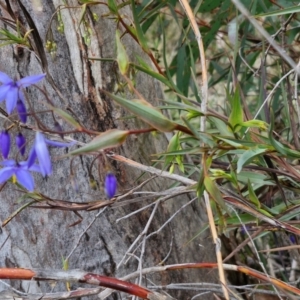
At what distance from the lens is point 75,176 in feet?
2.81

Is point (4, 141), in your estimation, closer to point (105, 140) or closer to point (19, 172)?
point (19, 172)

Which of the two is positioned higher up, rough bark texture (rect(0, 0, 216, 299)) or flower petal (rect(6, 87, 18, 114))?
flower petal (rect(6, 87, 18, 114))

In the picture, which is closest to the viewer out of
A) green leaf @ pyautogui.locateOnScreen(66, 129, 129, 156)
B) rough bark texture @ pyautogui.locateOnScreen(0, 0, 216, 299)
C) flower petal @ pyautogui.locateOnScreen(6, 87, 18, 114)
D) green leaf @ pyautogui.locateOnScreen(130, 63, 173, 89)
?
green leaf @ pyautogui.locateOnScreen(66, 129, 129, 156)

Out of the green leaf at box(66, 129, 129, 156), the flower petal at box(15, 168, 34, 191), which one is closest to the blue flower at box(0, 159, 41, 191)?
the flower petal at box(15, 168, 34, 191)

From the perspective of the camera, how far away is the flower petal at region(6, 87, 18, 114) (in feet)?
1.94

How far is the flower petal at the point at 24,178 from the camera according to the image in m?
0.60

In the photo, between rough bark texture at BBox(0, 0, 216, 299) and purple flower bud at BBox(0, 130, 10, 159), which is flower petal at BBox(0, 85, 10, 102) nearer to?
purple flower bud at BBox(0, 130, 10, 159)

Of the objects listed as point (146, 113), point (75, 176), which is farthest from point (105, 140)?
point (75, 176)

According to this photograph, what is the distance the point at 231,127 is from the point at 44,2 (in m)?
0.36

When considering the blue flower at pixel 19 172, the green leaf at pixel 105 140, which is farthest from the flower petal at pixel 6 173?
the green leaf at pixel 105 140

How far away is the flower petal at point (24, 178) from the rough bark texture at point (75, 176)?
0.70 ft

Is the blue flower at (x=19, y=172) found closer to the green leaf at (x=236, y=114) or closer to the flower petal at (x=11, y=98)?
the flower petal at (x=11, y=98)

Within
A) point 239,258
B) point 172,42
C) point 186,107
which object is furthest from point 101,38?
point 172,42

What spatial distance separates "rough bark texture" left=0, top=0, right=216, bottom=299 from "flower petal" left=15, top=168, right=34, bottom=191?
0.21 metres
